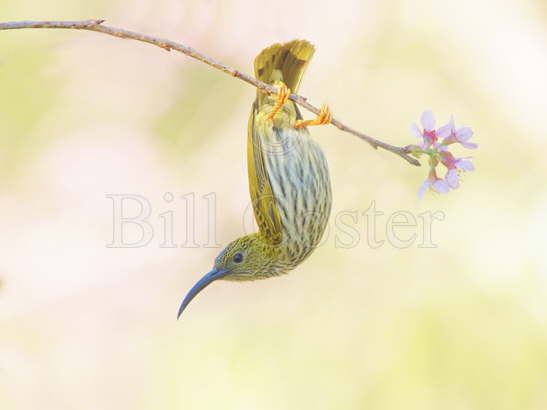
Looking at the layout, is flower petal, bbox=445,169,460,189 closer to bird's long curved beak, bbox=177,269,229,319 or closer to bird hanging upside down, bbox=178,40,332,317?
bird hanging upside down, bbox=178,40,332,317

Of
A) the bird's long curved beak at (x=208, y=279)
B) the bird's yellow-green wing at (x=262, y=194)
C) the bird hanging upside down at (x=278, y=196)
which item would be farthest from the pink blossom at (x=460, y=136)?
the bird's long curved beak at (x=208, y=279)

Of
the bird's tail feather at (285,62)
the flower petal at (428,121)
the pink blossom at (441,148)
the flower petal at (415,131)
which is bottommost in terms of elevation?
the pink blossom at (441,148)

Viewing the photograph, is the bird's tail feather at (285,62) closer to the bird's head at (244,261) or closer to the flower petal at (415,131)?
the bird's head at (244,261)

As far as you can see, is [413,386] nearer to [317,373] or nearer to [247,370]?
[317,373]

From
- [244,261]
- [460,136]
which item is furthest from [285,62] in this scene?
[460,136]

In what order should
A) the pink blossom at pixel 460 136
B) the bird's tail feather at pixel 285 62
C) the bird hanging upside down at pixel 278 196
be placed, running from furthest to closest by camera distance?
the bird's tail feather at pixel 285 62, the bird hanging upside down at pixel 278 196, the pink blossom at pixel 460 136

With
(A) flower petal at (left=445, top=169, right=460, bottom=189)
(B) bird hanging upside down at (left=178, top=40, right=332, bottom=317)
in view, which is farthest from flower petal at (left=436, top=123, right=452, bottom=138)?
(B) bird hanging upside down at (left=178, top=40, right=332, bottom=317)
